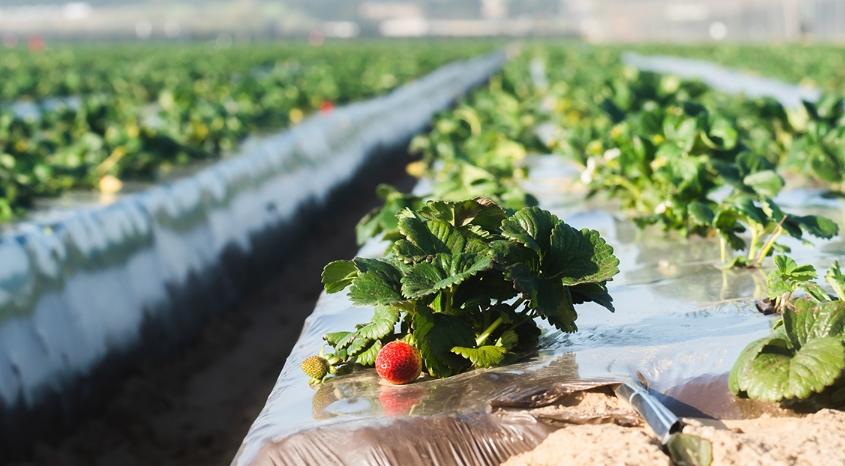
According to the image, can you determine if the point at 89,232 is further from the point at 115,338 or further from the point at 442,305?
the point at 442,305

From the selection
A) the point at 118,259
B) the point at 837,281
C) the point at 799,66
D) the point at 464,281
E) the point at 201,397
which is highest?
→ the point at 464,281

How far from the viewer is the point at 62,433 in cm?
516

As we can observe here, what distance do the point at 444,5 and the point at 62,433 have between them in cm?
12472

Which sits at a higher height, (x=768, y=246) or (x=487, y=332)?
(x=487, y=332)

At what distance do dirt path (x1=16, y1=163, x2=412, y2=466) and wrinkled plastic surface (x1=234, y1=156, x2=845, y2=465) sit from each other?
1606 mm

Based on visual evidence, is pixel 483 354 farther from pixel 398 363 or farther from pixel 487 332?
pixel 398 363

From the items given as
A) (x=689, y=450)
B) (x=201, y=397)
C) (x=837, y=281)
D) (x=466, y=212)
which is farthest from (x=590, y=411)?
(x=201, y=397)

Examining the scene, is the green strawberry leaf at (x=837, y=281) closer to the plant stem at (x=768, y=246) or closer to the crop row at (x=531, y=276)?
the crop row at (x=531, y=276)

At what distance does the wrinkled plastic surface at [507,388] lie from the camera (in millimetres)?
2762

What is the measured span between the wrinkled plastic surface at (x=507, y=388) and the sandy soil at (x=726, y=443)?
90 mm

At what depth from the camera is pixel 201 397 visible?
5.95 m

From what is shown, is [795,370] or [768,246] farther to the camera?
[768,246]

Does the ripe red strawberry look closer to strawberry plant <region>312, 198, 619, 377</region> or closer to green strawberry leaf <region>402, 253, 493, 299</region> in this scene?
strawberry plant <region>312, 198, 619, 377</region>

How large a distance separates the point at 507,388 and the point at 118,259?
362 cm
